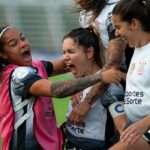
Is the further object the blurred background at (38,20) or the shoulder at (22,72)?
the blurred background at (38,20)

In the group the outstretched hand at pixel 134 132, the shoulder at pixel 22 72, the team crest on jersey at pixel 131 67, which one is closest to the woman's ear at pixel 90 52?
the shoulder at pixel 22 72

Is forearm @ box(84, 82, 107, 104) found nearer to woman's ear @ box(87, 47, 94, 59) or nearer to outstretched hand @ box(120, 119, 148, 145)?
woman's ear @ box(87, 47, 94, 59)

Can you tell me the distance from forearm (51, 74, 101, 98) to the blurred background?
10.3 metres

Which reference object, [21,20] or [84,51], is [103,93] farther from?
[21,20]

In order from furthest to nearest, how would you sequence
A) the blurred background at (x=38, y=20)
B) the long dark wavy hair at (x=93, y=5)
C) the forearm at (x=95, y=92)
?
1. the blurred background at (x=38, y=20)
2. the long dark wavy hair at (x=93, y=5)
3. the forearm at (x=95, y=92)

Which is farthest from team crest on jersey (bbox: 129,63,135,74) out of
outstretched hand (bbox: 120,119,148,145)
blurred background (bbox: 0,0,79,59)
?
blurred background (bbox: 0,0,79,59)

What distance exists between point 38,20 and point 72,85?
11.4 metres

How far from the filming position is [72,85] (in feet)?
17.8

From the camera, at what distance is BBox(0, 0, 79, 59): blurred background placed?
1592 centimetres

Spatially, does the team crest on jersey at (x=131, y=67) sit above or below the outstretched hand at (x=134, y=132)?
above

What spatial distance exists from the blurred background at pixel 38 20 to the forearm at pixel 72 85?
33.7 ft

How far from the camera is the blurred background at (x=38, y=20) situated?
1592cm

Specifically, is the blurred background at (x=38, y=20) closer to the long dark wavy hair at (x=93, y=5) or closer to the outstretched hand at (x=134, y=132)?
the long dark wavy hair at (x=93, y=5)

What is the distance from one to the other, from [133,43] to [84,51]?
0.56m
